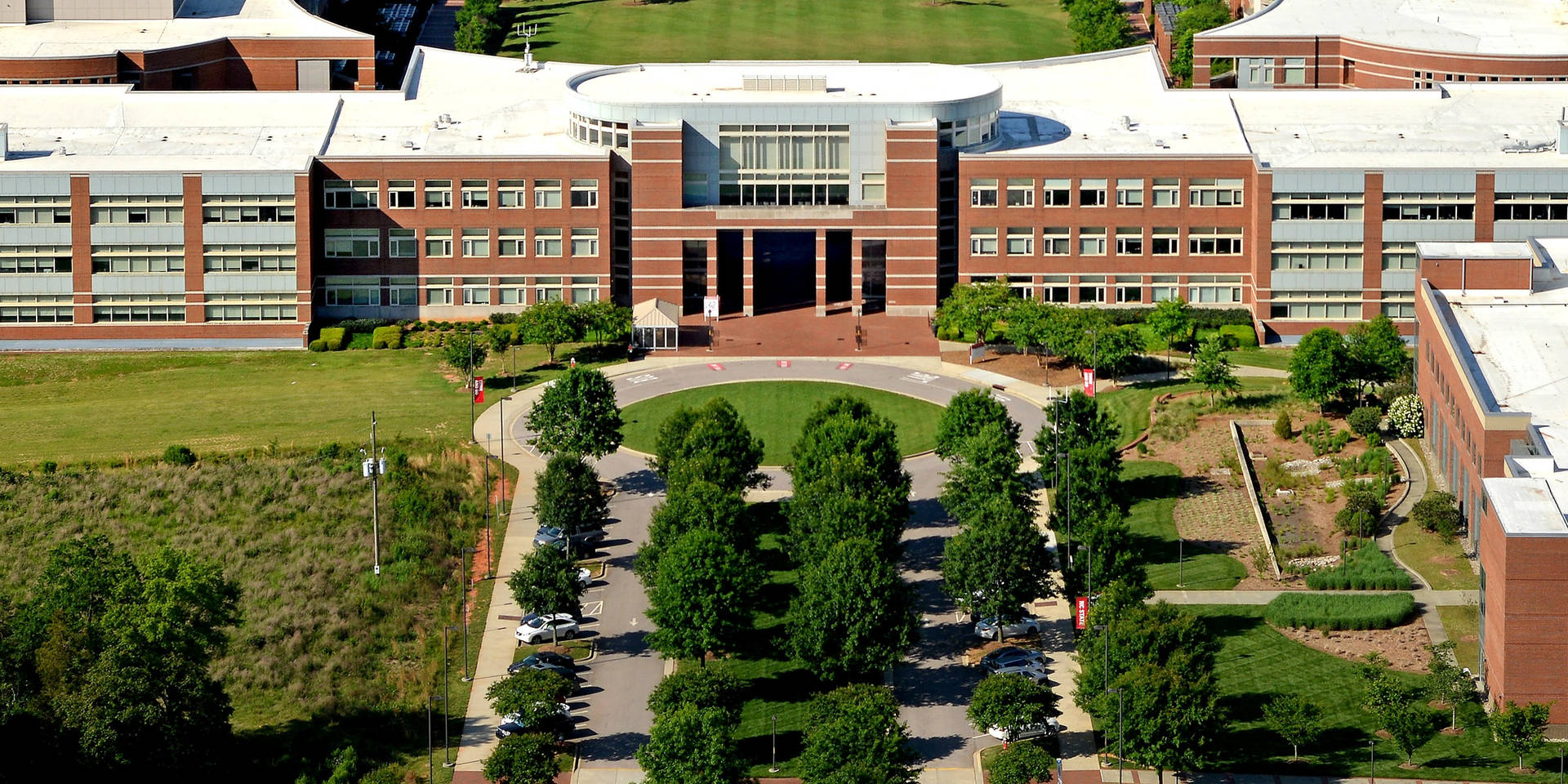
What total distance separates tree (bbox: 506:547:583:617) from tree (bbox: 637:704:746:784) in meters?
20.0

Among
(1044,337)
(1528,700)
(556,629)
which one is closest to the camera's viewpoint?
(1528,700)

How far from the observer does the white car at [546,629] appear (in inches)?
6073

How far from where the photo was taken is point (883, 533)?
514 feet

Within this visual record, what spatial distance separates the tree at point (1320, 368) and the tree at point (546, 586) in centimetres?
5297

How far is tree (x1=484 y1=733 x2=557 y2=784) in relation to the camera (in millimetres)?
136250

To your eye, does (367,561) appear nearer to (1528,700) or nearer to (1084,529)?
(1084,529)

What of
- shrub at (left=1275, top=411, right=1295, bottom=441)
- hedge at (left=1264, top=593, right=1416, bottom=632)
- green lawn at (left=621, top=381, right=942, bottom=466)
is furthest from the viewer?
green lawn at (left=621, top=381, right=942, bottom=466)

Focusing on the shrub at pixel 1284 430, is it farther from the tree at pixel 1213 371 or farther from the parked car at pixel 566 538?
the parked car at pixel 566 538

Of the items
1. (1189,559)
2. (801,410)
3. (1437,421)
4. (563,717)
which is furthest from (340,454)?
(1437,421)

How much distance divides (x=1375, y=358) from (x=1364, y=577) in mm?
28375

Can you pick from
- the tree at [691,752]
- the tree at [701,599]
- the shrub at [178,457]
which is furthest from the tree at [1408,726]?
the shrub at [178,457]

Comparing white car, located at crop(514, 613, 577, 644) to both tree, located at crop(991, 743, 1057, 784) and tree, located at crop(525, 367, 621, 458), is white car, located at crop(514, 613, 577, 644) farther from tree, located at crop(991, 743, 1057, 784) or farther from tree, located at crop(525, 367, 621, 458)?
tree, located at crop(991, 743, 1057, 784)

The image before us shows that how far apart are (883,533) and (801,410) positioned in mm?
33532

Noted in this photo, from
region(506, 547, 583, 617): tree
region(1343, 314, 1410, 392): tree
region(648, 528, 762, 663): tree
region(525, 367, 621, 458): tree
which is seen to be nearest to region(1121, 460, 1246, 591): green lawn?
region(1343, 314, 1410, 392): tree
